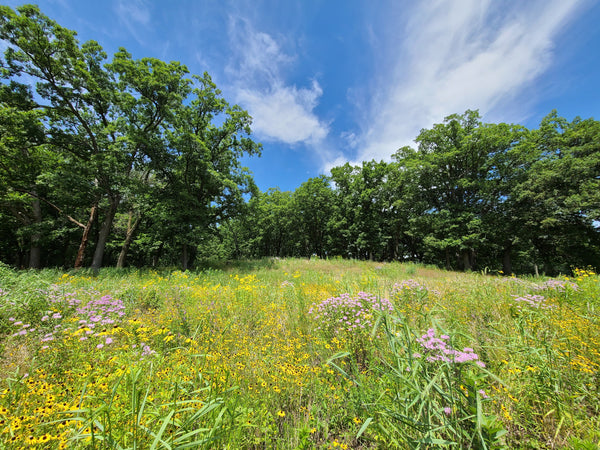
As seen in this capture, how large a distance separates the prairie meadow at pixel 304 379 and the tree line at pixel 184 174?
8938 mm

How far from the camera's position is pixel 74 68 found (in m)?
10.1

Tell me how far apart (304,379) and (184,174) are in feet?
43.2

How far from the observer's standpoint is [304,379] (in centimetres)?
220

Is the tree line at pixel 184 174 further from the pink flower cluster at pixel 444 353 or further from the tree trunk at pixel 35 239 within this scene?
the pink flower cluster at pixel 444 353

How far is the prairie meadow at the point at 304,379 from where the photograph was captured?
1.30 meters

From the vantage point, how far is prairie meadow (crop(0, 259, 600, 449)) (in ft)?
4.25

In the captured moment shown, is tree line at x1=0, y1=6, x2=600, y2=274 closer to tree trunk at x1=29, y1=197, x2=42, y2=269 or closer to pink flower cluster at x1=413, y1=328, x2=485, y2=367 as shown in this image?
tree trunk at x1=29, y1=197, x2=42, y2=269

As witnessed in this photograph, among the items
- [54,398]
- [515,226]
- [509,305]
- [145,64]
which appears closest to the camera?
[54,398]

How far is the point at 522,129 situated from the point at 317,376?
28108 millimetres

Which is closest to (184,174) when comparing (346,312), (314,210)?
(346,312)

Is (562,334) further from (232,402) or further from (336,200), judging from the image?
(336,200)

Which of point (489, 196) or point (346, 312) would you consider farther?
point (489, 196)

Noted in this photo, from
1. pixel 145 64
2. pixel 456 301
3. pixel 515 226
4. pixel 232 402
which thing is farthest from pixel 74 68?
pixel 515 226

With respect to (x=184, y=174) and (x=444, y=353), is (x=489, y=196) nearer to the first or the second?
(x=444, y=353)
